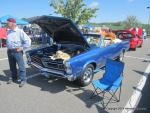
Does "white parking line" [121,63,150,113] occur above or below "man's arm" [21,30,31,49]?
below

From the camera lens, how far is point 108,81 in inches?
239

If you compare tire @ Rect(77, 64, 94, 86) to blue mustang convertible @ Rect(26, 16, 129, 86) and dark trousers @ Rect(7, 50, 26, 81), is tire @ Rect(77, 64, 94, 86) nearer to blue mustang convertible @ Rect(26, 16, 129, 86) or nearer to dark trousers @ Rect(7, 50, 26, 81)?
blue mustang convertible @ Rect(26, 16, 129, 86)

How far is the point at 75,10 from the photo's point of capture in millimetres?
31453

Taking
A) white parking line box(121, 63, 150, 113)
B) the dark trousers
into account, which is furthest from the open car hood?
white parking line box(121, 63, 150, 113)

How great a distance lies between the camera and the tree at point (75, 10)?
3142 cm

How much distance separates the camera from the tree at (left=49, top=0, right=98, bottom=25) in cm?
3142

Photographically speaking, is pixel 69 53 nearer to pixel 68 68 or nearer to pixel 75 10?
pixel 68 68

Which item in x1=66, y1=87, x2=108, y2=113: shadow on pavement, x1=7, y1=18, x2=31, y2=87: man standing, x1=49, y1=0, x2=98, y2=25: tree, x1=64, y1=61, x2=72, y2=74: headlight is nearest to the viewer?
x1=66, y1=87, x2=108, y2=113: shadow on pavement

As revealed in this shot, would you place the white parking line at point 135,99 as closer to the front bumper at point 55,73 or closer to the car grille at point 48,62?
the front bumper at point 55,73

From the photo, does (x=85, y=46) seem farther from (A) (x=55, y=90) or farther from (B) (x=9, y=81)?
(B) (x=9, y=81)

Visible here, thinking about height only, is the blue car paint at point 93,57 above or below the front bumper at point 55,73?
above

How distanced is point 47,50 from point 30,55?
2.66ft

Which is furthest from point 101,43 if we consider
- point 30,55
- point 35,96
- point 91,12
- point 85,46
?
point 91,12

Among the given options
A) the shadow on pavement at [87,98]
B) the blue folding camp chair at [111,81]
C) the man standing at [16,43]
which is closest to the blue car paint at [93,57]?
the shadow on pavement at [87,98]
